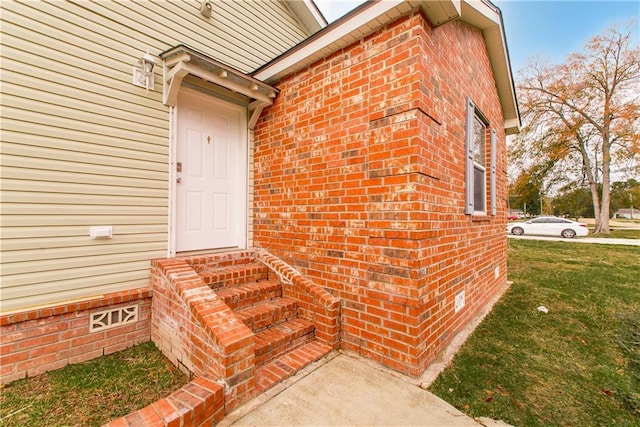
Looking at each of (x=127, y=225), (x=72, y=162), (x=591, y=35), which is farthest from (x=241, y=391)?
(x=591, y=35)

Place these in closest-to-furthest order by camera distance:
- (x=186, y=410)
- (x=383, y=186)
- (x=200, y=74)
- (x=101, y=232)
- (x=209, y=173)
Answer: (x=186, y=410)
(x=383, y=186)
(x=101, y=232)
(x=200, y=74)
(x=209, y=173)

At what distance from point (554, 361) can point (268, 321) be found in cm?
292

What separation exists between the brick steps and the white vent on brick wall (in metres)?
0.80

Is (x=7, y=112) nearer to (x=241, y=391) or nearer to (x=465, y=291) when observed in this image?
(x=241, y=391)

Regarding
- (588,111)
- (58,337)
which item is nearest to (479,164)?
(58,337)

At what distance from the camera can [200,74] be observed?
3.04 metres

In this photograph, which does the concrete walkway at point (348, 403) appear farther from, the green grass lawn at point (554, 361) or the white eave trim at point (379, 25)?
the white eave trim at point (379, 25)

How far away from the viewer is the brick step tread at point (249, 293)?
2857 mm

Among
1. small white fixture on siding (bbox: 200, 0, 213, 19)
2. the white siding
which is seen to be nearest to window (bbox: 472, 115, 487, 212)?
small white fixture on siding (bbox: 200, 0, 213, 19)

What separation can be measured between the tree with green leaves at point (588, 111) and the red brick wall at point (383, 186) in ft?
62.5

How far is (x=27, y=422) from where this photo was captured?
1.87 m

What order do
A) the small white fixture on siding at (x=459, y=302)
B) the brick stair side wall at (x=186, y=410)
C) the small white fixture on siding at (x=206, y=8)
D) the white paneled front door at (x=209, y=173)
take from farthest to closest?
the small white fixture on siding at (x=206, y=8) < the white paneled front door at (x=209, y=173) < the small white fixture on siding at (x=459, y=302) < the brick stair side wall at (x=186, y=410)

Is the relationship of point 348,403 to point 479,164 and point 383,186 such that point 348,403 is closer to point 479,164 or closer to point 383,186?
point 383,186

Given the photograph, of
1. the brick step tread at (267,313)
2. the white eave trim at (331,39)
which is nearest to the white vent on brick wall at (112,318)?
the brick step tread at (267,313)
